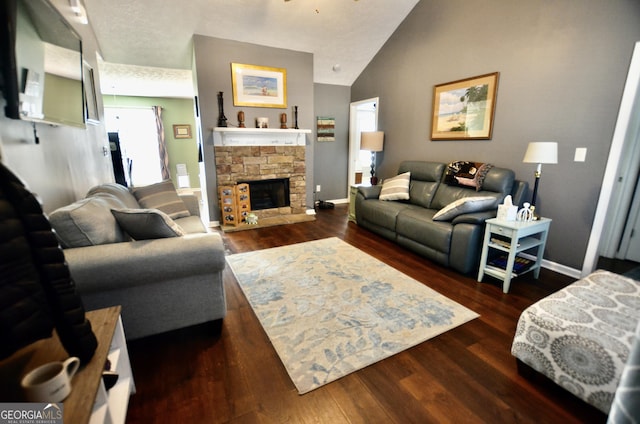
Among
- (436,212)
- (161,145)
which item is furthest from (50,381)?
(161,145)

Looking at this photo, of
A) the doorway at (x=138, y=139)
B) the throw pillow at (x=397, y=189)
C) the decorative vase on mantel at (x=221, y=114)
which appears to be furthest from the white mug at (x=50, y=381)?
the doorway at (x=138, y=139)

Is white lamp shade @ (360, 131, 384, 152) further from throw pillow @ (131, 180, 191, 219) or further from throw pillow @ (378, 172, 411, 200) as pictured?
throw pillow @ (131, 180, 191, 219)

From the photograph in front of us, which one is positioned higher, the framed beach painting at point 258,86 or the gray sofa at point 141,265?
the framed beach painting at point 258,86

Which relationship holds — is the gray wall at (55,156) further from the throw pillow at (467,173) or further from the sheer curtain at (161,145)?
the sheer curtain at (161,145)

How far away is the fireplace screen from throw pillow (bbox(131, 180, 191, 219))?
1.63 metres

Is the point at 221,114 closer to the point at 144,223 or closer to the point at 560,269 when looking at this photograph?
the point at 144,223

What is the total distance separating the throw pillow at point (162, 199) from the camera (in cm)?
287

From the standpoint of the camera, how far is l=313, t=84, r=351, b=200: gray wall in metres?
5.57

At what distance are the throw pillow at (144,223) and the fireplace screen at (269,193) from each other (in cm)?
298

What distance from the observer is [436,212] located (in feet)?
11.4

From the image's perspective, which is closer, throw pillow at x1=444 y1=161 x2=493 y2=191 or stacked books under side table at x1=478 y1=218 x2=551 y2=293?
stacked books under side table at x1=478 y1=218 x2=551 y2=293

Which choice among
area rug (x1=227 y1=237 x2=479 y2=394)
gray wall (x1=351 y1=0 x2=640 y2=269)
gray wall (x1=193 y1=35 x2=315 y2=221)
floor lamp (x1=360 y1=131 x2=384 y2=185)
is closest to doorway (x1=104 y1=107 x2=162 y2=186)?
gray wall (x1=193 y1=35 x2=315 y2=221)

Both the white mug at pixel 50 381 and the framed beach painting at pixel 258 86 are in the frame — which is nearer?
the white mug at pixel 50 381

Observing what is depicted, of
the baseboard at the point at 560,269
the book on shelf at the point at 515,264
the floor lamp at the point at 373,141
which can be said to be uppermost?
the floor lamp at the point at 373,141
